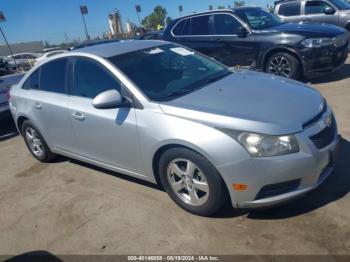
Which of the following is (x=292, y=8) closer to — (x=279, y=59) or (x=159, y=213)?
(x=279, y=59)

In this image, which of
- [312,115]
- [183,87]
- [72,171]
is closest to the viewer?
[312,115]

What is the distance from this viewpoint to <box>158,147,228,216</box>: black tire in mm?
3195

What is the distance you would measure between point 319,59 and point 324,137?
4.77 meters

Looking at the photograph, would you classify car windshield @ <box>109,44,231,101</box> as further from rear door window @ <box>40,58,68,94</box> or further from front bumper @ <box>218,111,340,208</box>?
front bumper @ <box>218,111,340,208</box>

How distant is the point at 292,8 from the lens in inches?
459

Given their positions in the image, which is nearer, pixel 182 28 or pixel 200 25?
pixel 200 25

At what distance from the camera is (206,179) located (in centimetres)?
325

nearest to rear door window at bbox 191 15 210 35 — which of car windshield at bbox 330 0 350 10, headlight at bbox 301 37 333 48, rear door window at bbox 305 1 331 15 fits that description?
headlight at bbox 301 37 333 48

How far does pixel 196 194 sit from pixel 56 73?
2584mm

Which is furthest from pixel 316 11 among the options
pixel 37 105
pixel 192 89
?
pixel 37 105

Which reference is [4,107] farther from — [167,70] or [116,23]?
[116,23]

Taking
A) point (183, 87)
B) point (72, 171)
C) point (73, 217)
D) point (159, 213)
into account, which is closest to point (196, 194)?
point (159, 213)

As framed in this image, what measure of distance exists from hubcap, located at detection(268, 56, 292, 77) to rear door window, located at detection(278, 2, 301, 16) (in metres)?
4.67

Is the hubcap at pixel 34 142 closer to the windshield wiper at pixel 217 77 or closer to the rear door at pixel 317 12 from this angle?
the windshield wiper at pixel 217 77
